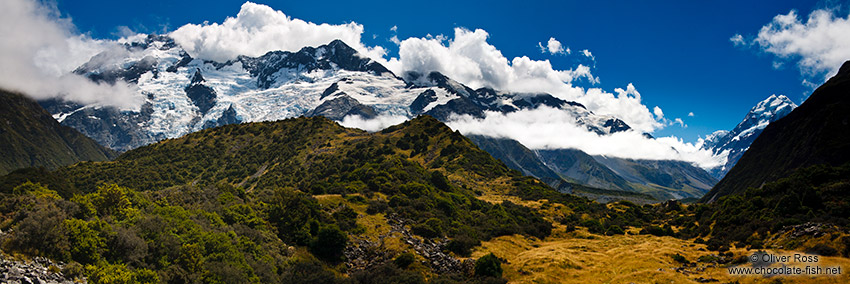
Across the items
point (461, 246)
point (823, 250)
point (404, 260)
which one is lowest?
point (404, 260)

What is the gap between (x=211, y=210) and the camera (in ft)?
157

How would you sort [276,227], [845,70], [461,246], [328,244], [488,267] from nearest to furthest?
[488,267] → [328,244] → [276,227] → [461,246] → [845,70]

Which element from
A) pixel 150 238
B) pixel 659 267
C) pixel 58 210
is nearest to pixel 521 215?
pixel 659 267

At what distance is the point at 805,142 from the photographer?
120188 millimetres

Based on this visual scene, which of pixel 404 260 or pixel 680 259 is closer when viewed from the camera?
pixel 404 260

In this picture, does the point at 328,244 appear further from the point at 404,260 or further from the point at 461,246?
the point at 461,246

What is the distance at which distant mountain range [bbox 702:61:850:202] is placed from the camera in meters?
106

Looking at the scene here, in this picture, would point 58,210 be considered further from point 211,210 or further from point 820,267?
point 820,267

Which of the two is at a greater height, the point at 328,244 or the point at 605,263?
the point at 328,244

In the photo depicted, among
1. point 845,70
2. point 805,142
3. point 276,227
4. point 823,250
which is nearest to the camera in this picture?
point 823,250

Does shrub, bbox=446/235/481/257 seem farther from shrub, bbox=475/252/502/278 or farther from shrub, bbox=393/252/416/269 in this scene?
shrub, bbox=393/252/416/269

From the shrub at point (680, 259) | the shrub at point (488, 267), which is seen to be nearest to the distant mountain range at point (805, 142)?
the shrub at point (680, 259)

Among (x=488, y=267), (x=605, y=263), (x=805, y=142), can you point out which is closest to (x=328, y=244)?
(x=488, y=267)

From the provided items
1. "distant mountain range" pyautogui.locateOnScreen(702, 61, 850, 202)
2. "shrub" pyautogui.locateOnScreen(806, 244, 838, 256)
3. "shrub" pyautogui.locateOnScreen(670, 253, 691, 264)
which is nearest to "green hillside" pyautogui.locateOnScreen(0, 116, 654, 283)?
"shrub" pyautogui.locateOnScreen(670, 253, 691, 264)
